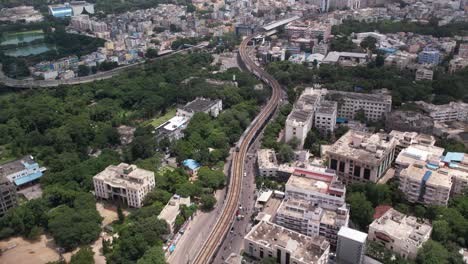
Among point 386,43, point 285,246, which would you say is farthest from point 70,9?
point 285,246

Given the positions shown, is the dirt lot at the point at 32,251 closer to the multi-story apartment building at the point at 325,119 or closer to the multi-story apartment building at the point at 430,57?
the multi-story apartment building at the point at 325,119

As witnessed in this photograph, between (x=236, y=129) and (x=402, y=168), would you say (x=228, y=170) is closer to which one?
(x=236, y=129)

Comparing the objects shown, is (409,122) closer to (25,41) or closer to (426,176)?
(426,176)

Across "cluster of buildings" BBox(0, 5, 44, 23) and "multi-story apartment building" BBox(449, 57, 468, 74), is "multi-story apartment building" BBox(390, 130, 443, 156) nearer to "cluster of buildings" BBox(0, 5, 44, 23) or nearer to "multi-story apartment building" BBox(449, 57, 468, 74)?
"multi-story apartment building" BBox(449, 57, 468, 74)

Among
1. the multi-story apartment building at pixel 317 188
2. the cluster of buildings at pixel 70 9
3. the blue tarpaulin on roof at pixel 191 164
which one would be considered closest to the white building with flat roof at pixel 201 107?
the blue tarpaulin on roof at pixel 191 164

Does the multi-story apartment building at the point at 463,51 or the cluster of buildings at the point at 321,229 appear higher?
the multi-story apartment building at the point at 463,51

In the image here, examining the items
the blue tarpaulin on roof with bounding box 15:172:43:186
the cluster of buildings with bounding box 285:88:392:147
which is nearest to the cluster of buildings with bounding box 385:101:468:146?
the cluster of buildings with bounding box 285:88:392:147
